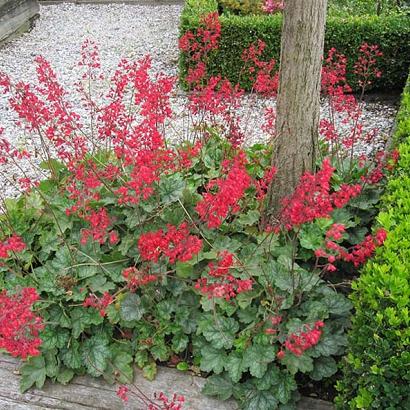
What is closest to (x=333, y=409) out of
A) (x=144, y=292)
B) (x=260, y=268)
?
(x=260, y=268)

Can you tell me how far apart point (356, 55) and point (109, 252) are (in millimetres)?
4382

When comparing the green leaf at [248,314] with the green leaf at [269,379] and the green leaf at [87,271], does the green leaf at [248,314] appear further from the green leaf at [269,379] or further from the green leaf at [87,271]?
the green leaf at [87,271]

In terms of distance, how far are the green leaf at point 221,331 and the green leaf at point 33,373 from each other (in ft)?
2.83

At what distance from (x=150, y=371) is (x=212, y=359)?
0.35 metres

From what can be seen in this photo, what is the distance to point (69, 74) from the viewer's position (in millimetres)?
7379

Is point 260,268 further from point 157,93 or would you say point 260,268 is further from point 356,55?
point 356,55

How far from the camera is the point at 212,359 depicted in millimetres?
2705

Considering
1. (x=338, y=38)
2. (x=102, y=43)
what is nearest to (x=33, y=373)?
(x=338, y=38)

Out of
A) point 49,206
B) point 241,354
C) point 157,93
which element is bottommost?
point 241,354

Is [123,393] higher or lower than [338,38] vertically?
lower

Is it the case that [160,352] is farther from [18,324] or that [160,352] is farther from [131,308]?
[18,324]

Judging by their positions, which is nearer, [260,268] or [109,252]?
[260,268]

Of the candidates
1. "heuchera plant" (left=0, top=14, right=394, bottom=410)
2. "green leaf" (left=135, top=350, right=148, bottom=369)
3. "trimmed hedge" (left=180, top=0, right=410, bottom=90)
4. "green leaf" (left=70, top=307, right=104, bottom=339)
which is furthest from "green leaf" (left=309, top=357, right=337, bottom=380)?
"trimmed hedge" (left=180, top=0, right=410, bottom=90)

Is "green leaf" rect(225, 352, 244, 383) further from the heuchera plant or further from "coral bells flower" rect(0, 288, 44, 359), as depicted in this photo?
"coral bells flower" rect(0, 288, 44, 359)
